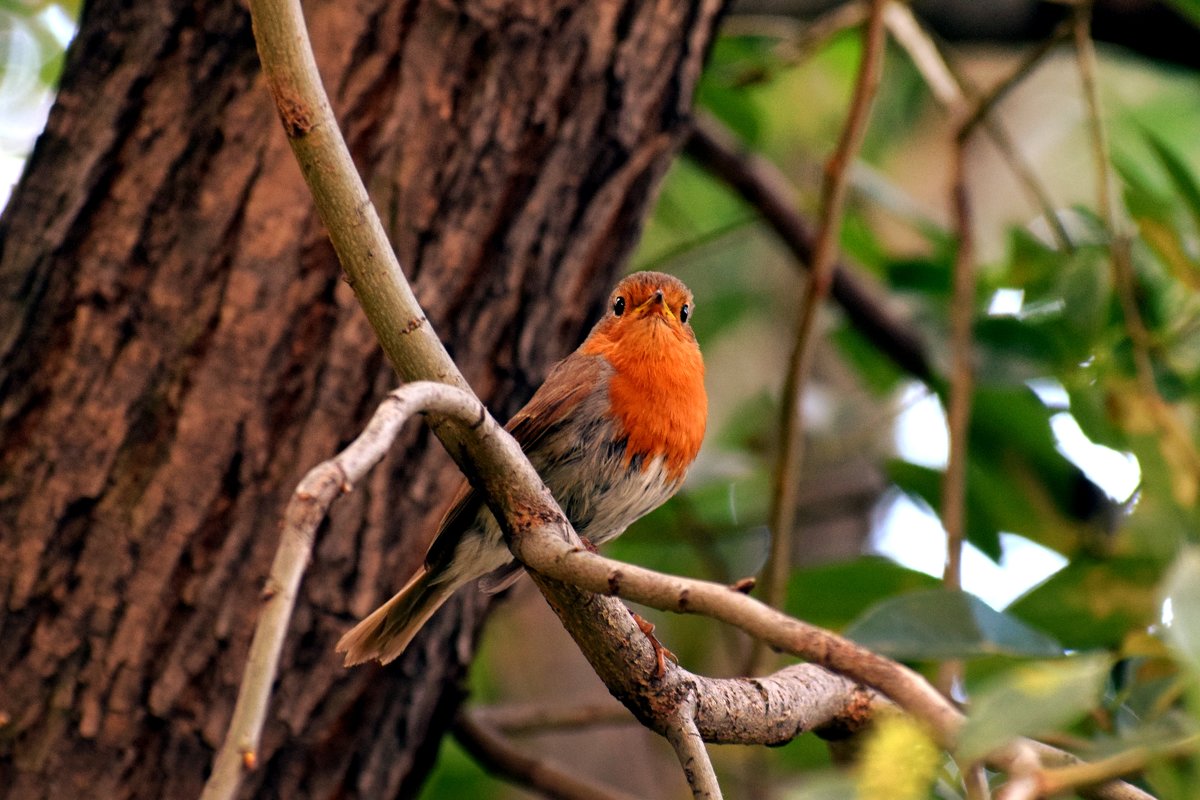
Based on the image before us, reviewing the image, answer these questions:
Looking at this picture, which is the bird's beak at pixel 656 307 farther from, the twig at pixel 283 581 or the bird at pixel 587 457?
the twig at pixel 283 581

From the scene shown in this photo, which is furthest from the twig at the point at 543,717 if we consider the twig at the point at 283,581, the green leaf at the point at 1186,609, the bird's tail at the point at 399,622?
the green leaf at the point at 1186,609

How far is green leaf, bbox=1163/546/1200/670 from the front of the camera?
4.28ft

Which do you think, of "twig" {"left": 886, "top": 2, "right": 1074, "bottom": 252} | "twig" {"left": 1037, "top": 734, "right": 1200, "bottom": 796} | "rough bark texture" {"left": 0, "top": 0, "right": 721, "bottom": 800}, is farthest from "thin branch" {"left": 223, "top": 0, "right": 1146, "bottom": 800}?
"twig" {"left": 886, "top": 2, "right": 1074, "bottom": 252}

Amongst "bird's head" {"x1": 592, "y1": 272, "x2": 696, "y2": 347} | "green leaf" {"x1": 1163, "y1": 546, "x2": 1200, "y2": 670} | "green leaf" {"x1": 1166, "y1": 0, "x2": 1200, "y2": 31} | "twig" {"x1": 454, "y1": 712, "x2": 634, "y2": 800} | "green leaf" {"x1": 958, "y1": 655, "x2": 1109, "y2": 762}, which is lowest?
"twig" {"x1": 454, "y1": 712, "x2": 634, "y2": 800}

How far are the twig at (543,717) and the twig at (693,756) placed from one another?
5.83 ft

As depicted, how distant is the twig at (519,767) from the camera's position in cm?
381

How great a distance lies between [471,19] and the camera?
3.15 m

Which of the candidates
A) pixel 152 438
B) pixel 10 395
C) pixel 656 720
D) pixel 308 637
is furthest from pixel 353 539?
pixel 656 720

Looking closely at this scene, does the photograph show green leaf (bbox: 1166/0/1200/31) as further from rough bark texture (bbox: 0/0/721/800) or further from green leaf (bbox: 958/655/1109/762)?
green leaf (bbox: 958/655/1109/762)

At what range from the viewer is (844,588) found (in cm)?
396

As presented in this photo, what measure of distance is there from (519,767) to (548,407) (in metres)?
1.33

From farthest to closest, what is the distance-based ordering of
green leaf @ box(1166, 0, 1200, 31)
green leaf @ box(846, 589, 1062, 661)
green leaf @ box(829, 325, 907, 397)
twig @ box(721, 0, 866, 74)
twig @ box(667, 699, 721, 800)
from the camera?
green leaf @ box(829, 325, 907, 397) → twig @ box(721, 0, 866, 74) → green leaf @ box(1166, 0, 1200, 31) → green leaf @ box(846, 589, 1062, 661) → twig @ box(667, 699, 721, 800)

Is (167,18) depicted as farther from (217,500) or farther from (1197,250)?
(1197,250)

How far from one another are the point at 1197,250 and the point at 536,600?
11.0 ft
